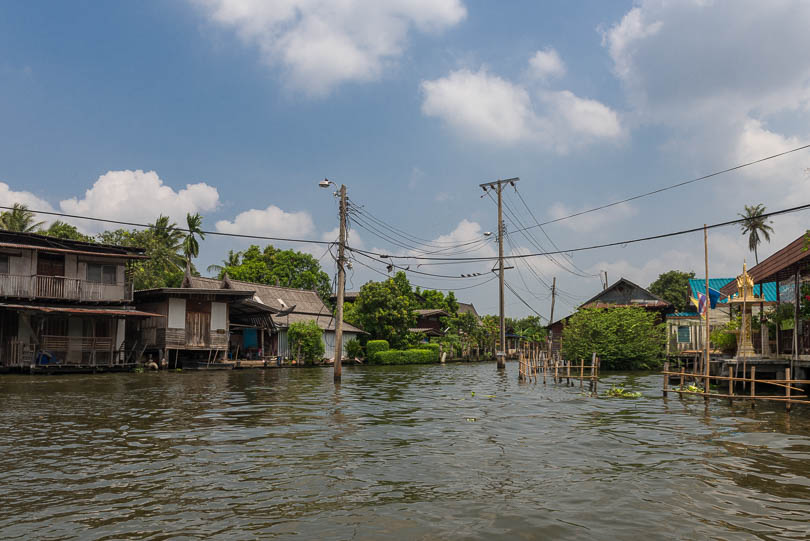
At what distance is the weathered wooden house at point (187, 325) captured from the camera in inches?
1527

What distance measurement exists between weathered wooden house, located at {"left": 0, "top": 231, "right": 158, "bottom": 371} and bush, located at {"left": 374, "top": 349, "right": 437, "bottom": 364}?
67.8 feet

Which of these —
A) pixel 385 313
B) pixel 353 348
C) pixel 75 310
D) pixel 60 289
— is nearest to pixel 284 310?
pixel 353 348

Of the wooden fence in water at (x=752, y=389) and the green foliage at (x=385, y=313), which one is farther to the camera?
the green foliage at (x=385, y=313)

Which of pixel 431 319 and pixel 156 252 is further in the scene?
pixel 431 319

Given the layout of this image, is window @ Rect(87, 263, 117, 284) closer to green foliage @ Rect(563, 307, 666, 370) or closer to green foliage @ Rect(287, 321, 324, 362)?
green foliage @ Rect(287, 321, 324, 362)

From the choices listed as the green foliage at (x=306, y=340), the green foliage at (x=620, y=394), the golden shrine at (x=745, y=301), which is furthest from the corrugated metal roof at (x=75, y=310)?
the golden shrine at (x=745, y=301)

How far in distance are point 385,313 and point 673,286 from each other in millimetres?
46519

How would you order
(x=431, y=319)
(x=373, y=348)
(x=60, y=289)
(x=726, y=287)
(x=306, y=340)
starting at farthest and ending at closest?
(x=431, y=319) < (x=373, y=348) < (x=306, y=340) < (x=726, y=287) < (x=60, y=289)

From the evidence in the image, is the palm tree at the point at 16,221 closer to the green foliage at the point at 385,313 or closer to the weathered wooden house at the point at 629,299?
the green foliage at the point at 385,313

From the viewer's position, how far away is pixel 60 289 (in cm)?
3400

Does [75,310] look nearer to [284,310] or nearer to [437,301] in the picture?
[284,310]

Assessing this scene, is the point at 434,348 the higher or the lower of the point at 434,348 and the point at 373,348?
the lower

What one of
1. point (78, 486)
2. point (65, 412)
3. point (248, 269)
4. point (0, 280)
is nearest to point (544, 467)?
point (78, 486)

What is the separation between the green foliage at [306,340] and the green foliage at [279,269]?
18.0m
